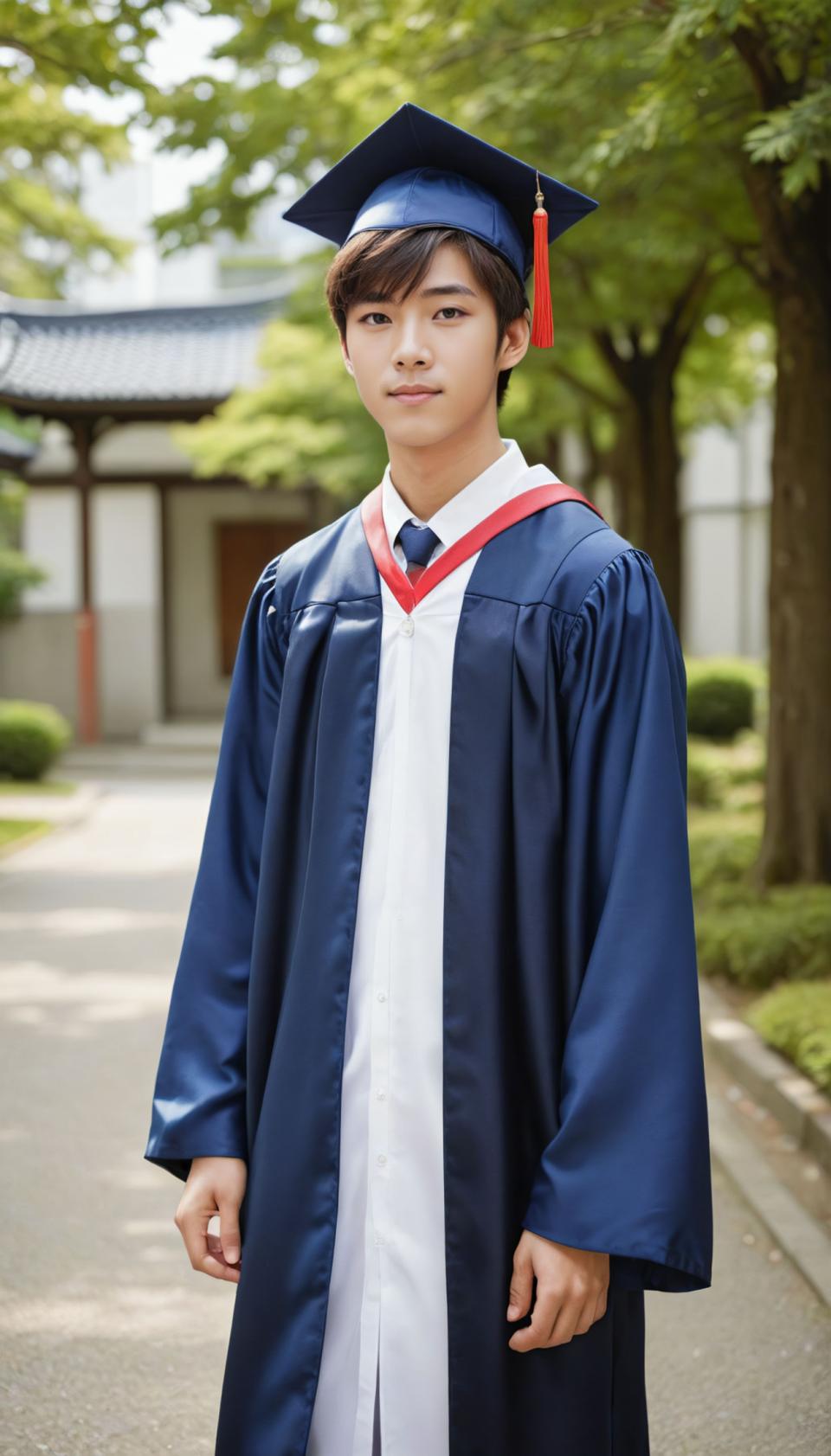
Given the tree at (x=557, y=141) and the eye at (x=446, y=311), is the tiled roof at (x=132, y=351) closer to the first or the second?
the tree at (x=557, y=141)

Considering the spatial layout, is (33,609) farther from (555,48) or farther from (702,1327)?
(702,1327)

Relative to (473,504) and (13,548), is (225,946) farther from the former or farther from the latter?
(13,548)

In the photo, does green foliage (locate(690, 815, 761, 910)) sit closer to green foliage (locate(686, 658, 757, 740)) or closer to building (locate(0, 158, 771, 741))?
green foliage (locate(686, 658, 757, 740))

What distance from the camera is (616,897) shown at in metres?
1.77

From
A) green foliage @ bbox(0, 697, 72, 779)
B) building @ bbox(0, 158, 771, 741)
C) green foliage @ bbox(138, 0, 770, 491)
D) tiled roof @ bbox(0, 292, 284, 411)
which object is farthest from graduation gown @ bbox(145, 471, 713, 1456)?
tiled roof @ bbox(0, 292, 284, 411)

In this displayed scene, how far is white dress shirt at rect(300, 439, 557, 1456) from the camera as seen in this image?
6.11 ft

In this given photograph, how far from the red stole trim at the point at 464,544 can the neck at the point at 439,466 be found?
0.22ft

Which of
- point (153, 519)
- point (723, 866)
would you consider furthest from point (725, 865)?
point (153, 519)

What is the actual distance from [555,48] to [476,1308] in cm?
517

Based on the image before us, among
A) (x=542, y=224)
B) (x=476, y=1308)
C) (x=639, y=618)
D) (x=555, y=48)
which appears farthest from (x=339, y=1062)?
(x=555, y=48)

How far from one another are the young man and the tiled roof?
1628cm

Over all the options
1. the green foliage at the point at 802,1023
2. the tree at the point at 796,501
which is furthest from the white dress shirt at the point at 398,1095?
the tree at the point at 796,501

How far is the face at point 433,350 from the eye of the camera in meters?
1.89

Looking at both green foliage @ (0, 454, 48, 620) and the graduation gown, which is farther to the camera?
green foliage @ (0, 454, 48, 620)
